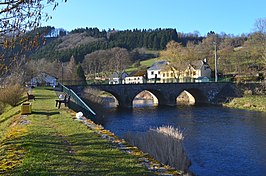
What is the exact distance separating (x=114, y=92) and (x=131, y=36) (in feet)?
275

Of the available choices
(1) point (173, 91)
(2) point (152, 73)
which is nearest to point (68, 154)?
(1) point (173, 91)

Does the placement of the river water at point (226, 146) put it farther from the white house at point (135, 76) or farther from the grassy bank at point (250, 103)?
the white house at point (135, 76)

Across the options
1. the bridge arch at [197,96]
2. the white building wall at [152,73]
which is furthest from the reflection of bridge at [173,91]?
the white building wall at [152,73]

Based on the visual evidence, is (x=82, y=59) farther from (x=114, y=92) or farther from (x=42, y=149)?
(x=42, y=149)

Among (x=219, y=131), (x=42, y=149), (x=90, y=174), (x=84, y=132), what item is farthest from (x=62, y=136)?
(x=219, y=131)

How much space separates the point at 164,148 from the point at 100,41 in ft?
369

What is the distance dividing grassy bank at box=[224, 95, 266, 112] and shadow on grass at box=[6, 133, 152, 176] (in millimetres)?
32192

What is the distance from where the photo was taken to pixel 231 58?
254 ft

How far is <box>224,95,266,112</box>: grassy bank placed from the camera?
40178mm

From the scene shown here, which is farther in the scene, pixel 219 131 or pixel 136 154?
pixel 219 131

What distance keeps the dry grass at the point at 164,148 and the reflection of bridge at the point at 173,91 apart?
3288 cm

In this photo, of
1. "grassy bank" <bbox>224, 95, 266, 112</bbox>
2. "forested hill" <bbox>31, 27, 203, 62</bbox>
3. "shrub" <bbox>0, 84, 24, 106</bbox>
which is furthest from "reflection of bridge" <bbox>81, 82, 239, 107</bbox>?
"forested hill" <bbox>31, 27, 203, 62</bbox>

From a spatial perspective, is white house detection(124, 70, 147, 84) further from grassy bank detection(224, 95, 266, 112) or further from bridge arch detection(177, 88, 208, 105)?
grassy bank detection(224, 95, 266, 112)

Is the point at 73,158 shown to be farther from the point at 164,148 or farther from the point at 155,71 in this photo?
the point at 155,71
